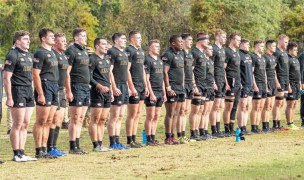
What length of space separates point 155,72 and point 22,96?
13.5ft

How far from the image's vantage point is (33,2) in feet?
266

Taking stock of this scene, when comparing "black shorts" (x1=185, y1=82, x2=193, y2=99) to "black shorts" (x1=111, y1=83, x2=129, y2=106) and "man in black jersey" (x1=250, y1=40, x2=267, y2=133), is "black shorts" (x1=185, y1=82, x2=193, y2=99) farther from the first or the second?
"man in black jersey" (x1=250, y1=40, x2=267, y2=133)

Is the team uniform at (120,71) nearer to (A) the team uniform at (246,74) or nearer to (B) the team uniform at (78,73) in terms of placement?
(B) the team uniform at (78,73)

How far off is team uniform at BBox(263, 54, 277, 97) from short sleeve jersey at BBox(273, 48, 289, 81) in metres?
0.40

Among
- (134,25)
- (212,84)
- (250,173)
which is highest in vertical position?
(134,25)

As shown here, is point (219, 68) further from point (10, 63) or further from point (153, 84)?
point (10, 63)

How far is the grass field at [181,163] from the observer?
1398cm

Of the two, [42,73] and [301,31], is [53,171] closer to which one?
[42,73]

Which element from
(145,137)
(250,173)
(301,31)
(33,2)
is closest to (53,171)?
(250,173)

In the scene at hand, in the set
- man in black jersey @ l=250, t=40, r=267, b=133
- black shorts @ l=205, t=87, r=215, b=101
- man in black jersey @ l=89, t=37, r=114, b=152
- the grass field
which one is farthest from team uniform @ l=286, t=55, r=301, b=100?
man in black jersey @ l=89, t=37, r=114, b=152

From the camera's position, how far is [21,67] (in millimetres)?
16016

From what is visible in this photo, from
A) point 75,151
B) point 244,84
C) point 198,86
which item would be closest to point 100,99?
point 75,151

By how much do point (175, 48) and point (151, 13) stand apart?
50654 mm

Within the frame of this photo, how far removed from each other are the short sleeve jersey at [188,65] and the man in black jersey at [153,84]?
34.9 inches
